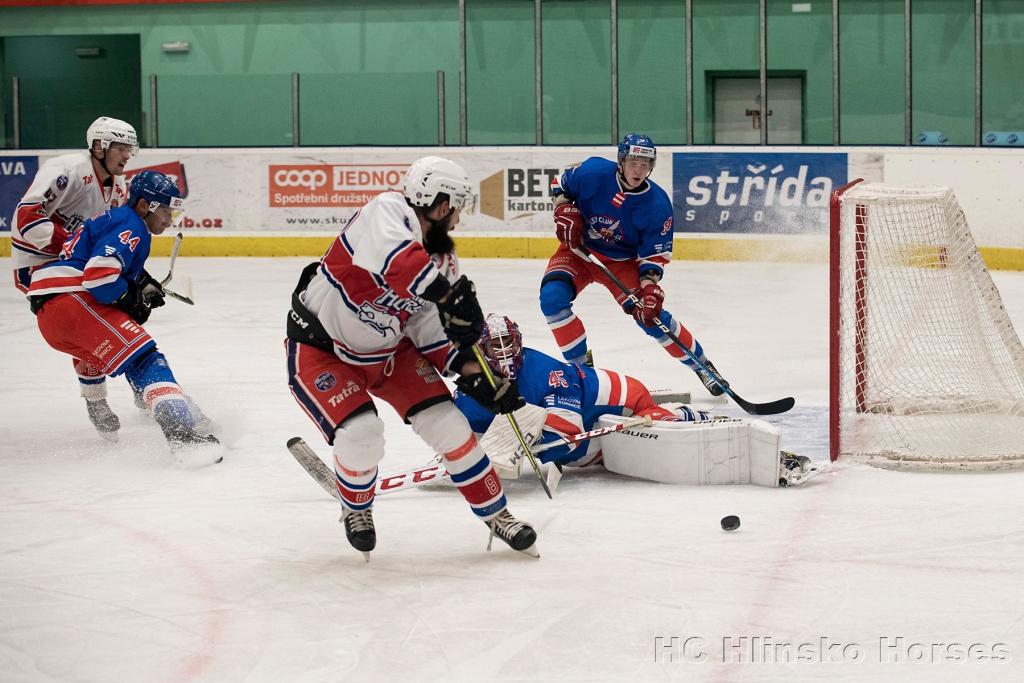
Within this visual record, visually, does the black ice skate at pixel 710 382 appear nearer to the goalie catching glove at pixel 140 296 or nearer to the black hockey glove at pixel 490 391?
the goalie catching glove at pixel 140 296

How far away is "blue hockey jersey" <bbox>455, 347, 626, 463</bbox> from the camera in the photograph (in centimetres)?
380

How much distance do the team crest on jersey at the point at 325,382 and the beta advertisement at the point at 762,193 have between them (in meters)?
7.56

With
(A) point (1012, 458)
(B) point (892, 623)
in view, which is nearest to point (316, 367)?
(B) point (892, 623)

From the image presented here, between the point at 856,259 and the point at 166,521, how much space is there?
241cm

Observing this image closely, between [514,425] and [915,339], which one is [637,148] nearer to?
[915,339]

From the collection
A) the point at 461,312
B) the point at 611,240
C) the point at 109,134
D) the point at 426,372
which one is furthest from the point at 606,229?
the point at 461,312

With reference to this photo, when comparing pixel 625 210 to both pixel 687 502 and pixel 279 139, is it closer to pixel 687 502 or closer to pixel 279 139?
pixel 687 502

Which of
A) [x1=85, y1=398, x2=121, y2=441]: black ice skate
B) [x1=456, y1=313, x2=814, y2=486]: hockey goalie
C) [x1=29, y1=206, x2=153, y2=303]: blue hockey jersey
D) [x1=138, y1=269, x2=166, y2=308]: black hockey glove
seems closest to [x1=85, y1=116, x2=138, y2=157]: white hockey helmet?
[x1=29, y1=206, x2=153, y2=303]: blue hockey jersey

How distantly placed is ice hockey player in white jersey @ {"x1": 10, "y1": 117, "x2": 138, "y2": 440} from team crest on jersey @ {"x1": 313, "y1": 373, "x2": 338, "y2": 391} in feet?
6.06

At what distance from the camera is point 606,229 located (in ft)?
17.2

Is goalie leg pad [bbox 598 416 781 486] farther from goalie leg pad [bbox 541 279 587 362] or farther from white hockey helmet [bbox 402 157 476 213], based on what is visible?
goalie leg pad [bbox 541 279 587 362]

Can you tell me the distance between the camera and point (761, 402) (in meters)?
5.21

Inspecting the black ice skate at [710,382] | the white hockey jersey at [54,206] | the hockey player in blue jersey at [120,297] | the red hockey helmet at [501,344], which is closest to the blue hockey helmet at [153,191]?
the hockey player in blue jersey at [120,297]

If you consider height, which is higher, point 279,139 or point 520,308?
point 279,139
